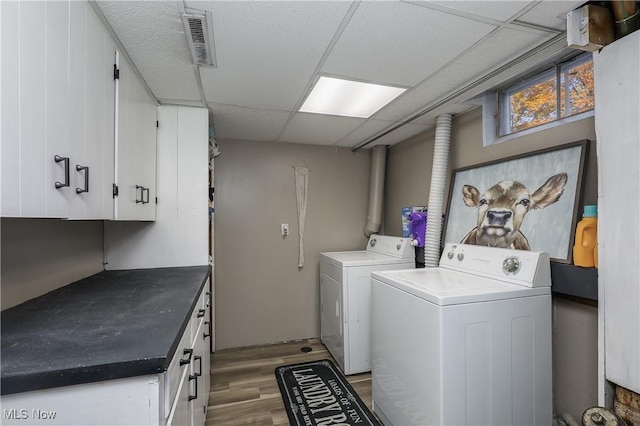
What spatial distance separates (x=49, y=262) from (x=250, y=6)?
152 cm

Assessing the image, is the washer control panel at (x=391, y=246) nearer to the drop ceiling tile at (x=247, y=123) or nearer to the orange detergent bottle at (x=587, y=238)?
the orange detergent bottle at (x=587, y=238)

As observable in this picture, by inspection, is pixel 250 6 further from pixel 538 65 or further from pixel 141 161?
pixel 538 65

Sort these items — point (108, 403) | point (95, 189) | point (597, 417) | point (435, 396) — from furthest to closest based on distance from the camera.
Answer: point (435, 396) → point (95, 189) → point (597, 417) → point (108, 403)

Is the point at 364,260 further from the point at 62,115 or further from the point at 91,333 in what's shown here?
the point at 62,115

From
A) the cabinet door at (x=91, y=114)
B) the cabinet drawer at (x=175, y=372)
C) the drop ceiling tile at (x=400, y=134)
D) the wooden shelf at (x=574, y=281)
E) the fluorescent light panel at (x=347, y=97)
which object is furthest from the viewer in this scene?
the drop ceiling tile at (x=400, y=134)

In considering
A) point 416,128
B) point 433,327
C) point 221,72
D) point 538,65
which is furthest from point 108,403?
point 416,128

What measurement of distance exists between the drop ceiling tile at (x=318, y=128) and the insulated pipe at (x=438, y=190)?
0.65 metres

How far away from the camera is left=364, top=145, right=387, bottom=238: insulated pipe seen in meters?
3.39

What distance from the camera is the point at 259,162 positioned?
3232 millimetres

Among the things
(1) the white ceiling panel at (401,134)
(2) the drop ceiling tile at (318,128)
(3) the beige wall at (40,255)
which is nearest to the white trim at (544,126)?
(1) the white ceiling panel at (401,134)

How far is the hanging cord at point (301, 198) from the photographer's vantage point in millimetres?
3330

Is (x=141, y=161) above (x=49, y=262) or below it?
above

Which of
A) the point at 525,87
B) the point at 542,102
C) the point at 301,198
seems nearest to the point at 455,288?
the point at 542,102

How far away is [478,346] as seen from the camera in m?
1.46
